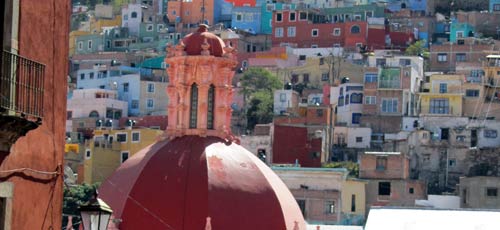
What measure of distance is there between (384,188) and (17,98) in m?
63.7

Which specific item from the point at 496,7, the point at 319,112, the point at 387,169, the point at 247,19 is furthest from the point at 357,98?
the point at 247,19

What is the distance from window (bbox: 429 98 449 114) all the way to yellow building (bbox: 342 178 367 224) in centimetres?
1647

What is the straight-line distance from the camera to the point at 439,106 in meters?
93.1

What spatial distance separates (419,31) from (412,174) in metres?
33.1

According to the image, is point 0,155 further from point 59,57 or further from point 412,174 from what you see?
point 412,174

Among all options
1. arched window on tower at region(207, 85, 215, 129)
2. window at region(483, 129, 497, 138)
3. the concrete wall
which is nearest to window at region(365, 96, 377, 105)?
window at region(483, 129, 497, 138)

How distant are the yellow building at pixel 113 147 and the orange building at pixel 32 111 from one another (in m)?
69.2

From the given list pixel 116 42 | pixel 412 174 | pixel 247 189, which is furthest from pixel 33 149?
pixel 116 42

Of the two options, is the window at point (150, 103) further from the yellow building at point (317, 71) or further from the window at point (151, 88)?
the yellow building at point (317, 71)

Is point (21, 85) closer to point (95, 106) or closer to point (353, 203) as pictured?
point (353, 203)

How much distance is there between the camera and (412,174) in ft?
273

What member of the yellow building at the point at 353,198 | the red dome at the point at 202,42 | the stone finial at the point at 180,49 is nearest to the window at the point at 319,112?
the yellow building at the point at 353,198

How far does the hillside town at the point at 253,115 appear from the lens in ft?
51.8

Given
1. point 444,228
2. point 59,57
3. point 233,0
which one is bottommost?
point 444,228
